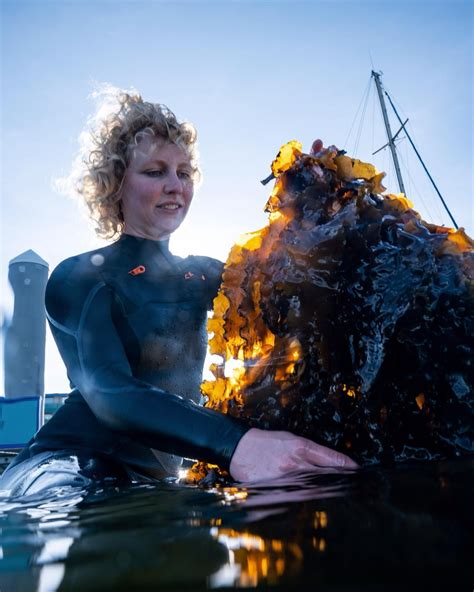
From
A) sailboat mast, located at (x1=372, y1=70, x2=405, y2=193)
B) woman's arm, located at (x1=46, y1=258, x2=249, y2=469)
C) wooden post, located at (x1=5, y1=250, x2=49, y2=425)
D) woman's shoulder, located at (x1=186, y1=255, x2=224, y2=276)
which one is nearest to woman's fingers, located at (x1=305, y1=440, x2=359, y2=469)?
woman's arm, located at (x1=46, y1=258, x2=249, y2=469)

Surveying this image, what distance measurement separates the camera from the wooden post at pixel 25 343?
26.2 m

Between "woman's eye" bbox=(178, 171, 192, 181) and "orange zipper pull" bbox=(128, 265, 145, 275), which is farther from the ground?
"woman's eye" bbox=(178, 171, 192, 181)

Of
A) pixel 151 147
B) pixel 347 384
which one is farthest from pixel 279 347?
pixel 151 147

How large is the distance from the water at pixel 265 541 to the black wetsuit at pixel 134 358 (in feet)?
1.84

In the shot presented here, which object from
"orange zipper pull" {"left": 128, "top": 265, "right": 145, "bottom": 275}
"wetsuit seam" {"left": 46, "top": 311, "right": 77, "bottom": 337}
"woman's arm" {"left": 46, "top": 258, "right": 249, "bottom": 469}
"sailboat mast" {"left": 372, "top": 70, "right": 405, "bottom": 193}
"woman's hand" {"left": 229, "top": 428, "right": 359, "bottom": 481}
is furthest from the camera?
"sailboat mast" {"left": 372, "top": 70, "right": 405, "bottom": 193}

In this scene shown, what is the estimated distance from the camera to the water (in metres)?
0.71

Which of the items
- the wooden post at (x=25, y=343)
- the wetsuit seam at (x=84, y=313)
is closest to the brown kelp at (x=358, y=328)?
the wetsuit seam at (x=84, y=313)

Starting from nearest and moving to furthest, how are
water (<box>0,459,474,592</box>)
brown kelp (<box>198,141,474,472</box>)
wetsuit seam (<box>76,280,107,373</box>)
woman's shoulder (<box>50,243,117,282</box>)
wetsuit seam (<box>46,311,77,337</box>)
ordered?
water (<box>0,459,474,592</box>) < brown kelp (<box>198,141,474,472</box>) < wetsuit seam (<box>76,280,107,373</box>) < wetsuit seam (<box>46,311,77,337</box>) < woman's shoulder (<box>50,243,117,282</box>)

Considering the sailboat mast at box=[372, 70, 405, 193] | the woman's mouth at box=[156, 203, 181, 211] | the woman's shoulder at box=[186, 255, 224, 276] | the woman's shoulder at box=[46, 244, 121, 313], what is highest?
the sailboat mast at box=[372, 70, 405, 193]

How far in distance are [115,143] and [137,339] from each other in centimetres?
150

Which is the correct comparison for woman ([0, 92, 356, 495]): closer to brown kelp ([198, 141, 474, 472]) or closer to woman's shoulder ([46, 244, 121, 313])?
woman's shoulder ([46, 244, 121, 313])

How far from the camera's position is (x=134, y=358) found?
293 centimetres

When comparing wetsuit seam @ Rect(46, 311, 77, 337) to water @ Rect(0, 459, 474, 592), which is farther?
wetsuit seam @ Rect(46, 311, 77, 337)

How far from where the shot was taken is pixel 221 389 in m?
2.63
